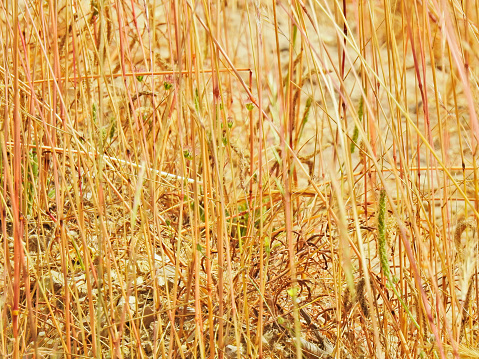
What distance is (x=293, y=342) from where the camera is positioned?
77 cm

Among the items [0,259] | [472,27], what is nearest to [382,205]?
[472,27]

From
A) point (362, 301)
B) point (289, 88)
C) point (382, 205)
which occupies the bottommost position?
point (362, 301)

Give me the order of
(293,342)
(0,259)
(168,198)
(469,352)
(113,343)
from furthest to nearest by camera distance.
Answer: (168,198) < (0,259) < (293,342) < (113,343) < (469,352)

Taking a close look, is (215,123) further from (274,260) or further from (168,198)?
(168,198)

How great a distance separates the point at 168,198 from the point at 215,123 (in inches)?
24.4

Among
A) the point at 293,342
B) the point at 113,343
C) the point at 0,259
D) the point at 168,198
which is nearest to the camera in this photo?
the point at 113,343

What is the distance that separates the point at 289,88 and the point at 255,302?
326 mm

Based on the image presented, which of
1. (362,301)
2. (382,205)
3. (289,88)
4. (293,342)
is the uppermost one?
(289,88)

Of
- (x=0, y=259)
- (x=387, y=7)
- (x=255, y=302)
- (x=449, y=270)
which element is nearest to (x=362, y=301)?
(x=449, y=270)

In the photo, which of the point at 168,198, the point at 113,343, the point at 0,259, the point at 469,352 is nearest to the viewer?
the point at 469,352

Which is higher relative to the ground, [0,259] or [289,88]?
[289,88]

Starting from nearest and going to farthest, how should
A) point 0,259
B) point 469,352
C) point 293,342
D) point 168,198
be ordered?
point 469,352 < point 293,342 < point 0,259 < point 168,198

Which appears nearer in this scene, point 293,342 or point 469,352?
point 469,352

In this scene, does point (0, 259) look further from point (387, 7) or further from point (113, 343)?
point (387, 7)
